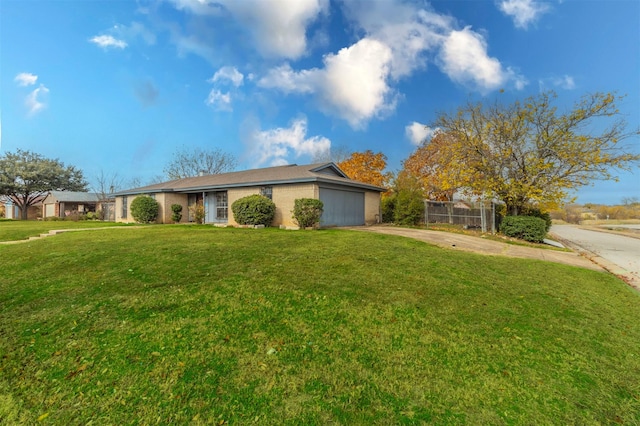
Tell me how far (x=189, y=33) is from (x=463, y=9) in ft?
38.2

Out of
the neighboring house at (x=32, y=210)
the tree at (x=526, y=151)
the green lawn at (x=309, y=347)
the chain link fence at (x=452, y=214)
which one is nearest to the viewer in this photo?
the green lawn at (x=309, y=347)

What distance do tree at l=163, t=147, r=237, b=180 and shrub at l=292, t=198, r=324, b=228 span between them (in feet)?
98.2

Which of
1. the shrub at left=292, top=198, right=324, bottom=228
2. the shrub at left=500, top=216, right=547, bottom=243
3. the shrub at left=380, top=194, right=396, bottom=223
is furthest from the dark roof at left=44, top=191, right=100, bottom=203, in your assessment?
the shrub at left=500, top=216, right=547, bottom=243

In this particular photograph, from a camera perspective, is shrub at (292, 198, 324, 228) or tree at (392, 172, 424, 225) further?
tree at (392, 172, 424, 225)

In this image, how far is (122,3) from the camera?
9.90m

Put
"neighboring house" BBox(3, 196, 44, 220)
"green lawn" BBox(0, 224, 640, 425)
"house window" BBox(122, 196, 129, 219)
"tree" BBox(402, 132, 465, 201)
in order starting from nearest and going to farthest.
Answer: "green lawn" BBox(0, 224, 640, 425) → "house window" BBox(122, 196, 129, 219) → "tree" BBox(402, 132, 465, 201) → "neighboring house" BBox(3, 196, 44, 220)

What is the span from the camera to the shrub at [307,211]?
14.0 meters

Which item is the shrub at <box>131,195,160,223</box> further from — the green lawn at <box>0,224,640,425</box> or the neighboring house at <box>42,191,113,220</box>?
the neighboring house at <box>42,191,113,220</box>

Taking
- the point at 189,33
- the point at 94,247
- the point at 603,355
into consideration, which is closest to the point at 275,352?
the point at 603,355

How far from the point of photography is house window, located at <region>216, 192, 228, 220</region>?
62.2 feet

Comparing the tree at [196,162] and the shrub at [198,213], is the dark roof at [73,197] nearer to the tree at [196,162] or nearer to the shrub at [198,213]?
the tree at [196,162]

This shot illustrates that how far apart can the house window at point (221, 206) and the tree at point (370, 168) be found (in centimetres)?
1439

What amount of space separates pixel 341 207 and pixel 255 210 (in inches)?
197

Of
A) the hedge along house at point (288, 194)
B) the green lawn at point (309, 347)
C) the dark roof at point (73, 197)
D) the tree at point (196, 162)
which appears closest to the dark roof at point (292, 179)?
the hedge along house at point (288, 194)
